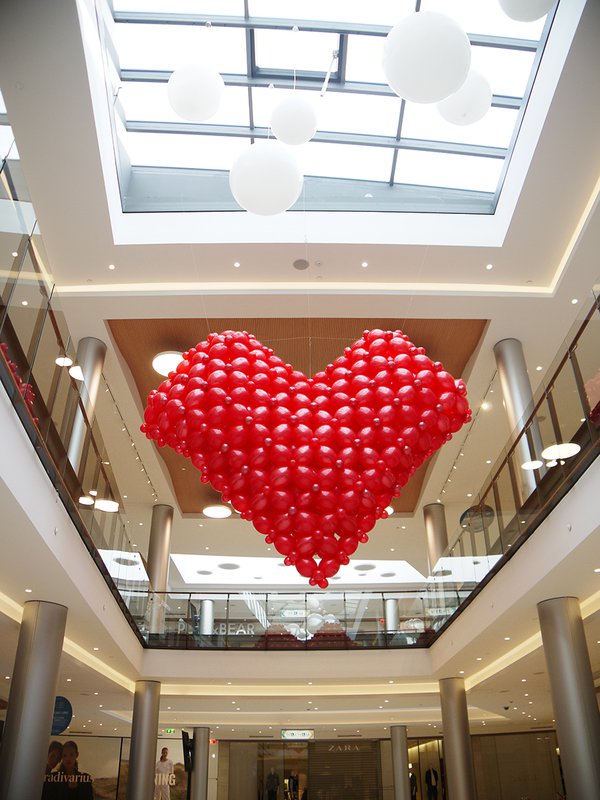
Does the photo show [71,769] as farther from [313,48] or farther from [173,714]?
[313,48]

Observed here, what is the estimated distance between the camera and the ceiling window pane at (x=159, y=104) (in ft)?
27.2

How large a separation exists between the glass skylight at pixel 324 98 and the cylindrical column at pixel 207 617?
7.08 meters

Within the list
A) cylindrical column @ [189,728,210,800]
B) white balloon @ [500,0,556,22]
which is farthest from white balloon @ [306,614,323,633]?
white balloon @ [500,0,556,22]

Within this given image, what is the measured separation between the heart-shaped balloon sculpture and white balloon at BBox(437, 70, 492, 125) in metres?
1.76

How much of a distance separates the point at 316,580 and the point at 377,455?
1142 mm

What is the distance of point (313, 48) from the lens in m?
7.93

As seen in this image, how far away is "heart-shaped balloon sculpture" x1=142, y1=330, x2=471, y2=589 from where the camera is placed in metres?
4.67

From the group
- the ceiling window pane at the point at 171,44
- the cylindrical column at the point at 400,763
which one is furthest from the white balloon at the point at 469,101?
the cylindrical column at the point at 400,763

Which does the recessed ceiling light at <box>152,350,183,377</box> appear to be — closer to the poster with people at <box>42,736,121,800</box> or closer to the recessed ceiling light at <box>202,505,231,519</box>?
the recessed ceiling light at <box>202,505,231,519</box>

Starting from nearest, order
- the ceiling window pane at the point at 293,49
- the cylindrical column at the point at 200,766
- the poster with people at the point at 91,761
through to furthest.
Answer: the ceiling window pane at the point at 293,49, the poster with people at the point at 91,761, the cylindrical column at the point at 200,766

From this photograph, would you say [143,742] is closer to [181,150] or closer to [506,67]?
[181,150]

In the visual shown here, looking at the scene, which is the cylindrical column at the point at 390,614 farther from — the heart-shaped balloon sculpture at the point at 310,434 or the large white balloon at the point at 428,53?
the large white balloon at the point at 428,53

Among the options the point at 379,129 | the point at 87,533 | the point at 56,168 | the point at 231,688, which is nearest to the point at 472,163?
the point at 379,129

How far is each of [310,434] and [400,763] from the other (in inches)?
566
